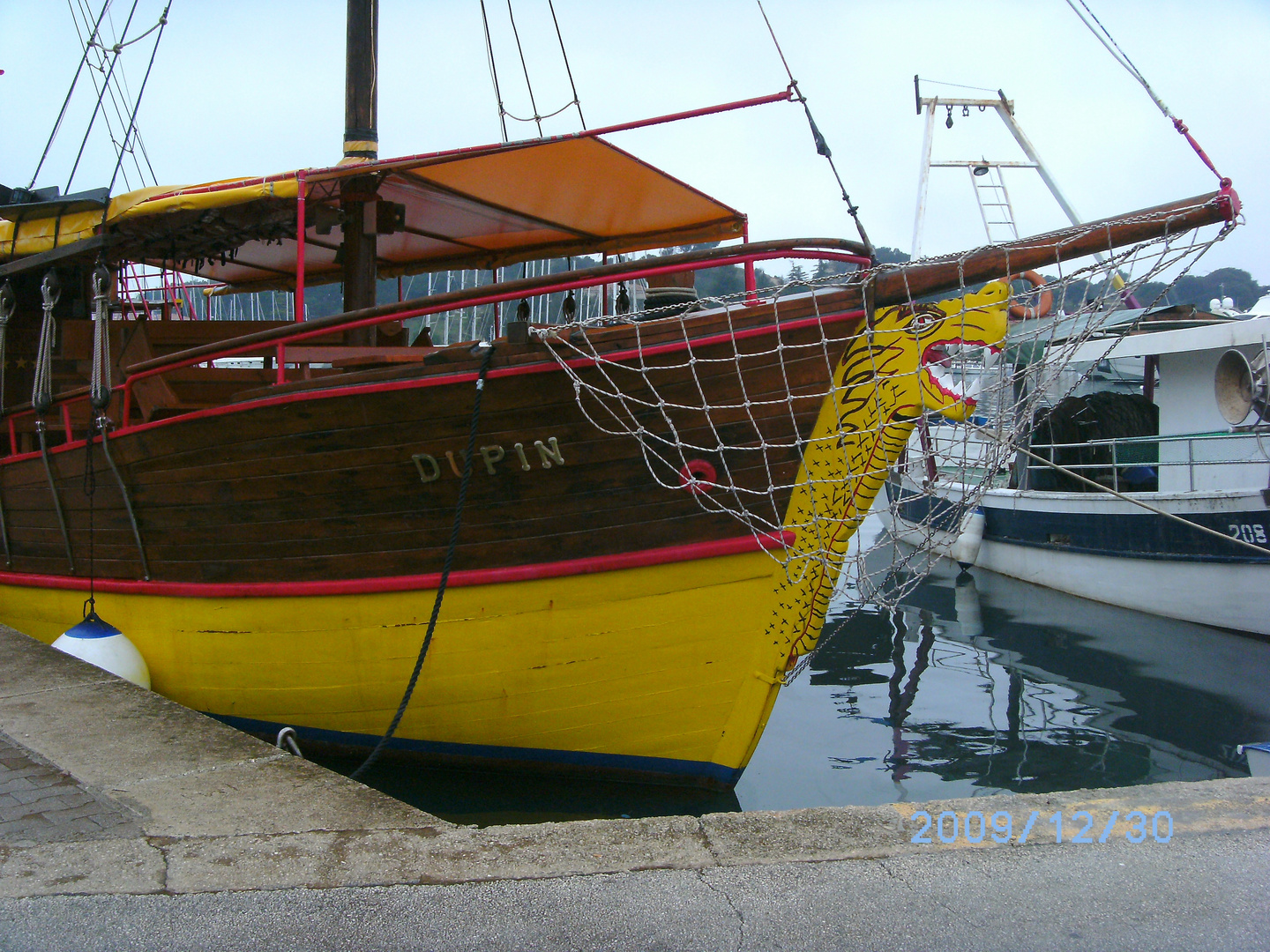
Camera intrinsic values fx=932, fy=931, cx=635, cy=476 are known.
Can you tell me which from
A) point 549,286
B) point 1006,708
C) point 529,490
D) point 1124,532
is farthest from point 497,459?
point 1124,532

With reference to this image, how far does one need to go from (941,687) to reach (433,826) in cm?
562

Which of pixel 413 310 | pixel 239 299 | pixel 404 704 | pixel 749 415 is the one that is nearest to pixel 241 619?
pixel 404 704

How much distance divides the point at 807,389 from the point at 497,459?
1.43 meters

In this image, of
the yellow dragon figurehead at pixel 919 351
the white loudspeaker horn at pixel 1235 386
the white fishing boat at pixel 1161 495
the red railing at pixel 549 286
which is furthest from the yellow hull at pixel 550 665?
the white loudspeaker horn at pixel 1235 386

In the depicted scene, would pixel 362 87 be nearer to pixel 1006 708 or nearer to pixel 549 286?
pixel 549 286

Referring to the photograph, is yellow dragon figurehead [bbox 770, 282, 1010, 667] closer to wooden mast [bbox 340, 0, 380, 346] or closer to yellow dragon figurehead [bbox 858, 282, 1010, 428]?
yellow dragon figurehead [bbox 858, 282, 1010, 428]

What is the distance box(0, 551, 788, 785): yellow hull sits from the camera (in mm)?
4363

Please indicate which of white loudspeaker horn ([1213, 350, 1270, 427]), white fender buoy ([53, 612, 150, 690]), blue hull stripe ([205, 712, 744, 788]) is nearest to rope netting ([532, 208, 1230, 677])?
blue hull stripe ([205, 712, 744, 788])

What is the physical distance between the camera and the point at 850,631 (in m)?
9.59

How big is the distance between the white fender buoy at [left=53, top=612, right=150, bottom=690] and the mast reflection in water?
3434mm

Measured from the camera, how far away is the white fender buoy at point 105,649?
16.9ft

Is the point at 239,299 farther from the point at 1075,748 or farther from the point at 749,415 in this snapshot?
the point at 1075,748

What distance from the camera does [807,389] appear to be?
13.7 feet
